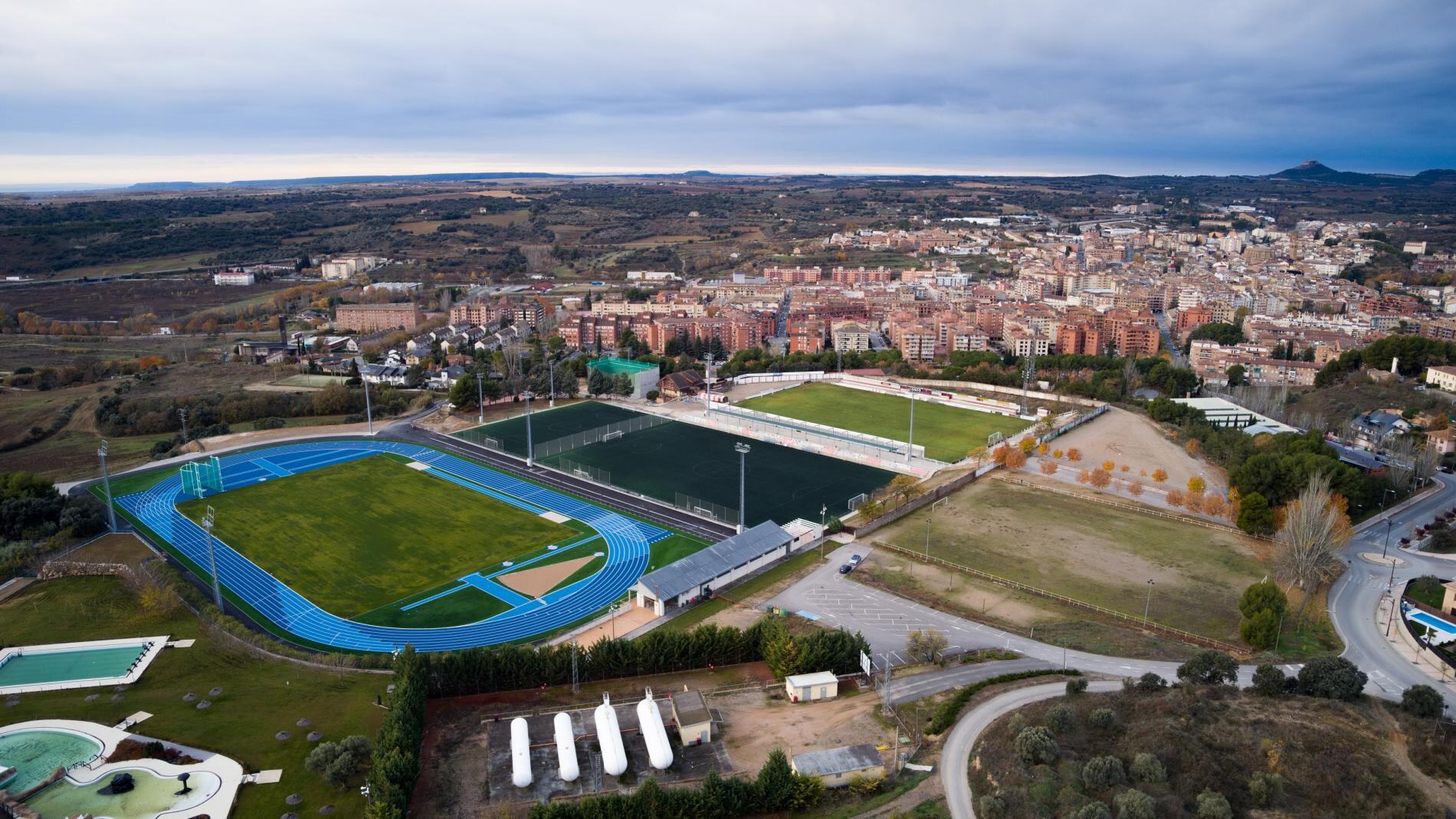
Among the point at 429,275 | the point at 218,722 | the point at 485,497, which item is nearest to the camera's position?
the point at 218,722

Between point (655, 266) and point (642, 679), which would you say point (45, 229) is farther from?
point (642, 679)

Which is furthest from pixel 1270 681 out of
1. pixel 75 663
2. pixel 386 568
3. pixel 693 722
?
pixel 75 663

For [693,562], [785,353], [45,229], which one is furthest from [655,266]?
[693,562]

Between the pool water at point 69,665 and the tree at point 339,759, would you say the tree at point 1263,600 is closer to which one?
the tree at point 339,759

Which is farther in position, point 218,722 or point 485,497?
point 485,497

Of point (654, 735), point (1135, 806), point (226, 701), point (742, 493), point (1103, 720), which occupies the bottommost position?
point (226, 701)

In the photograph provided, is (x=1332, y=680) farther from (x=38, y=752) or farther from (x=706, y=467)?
(x=38, y=752)
